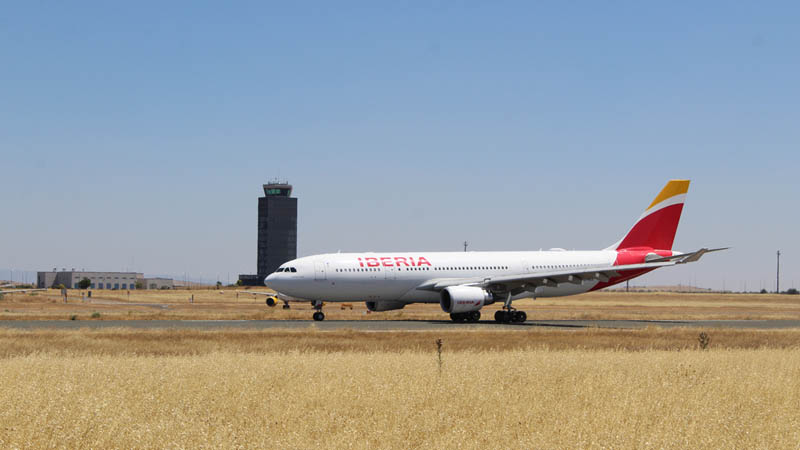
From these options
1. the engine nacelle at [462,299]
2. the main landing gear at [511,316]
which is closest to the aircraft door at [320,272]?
the engine nacelle at [462,299]

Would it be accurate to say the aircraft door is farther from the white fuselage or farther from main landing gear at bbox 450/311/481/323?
main landing gear at bbox 450/311/481/323

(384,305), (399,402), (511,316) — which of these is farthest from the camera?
(384,305)

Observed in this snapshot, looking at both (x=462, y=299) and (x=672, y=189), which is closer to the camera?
(x=462, y=299)

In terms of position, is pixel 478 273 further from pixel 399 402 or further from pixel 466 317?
pixel 399 402

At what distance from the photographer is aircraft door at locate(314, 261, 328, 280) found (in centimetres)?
4494

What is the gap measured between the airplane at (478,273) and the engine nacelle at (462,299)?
5cm

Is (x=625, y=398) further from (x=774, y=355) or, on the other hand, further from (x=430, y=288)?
(x=430, y=288)

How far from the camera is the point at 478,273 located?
4819 centimetres

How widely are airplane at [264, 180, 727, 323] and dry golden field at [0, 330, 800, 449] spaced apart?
23340 millimetres

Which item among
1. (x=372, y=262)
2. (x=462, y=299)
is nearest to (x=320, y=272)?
(x=372, y=262)

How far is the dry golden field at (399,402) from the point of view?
11062 millimetres

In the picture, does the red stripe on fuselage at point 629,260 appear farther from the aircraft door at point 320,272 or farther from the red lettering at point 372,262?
the aircraft door at point 320,272

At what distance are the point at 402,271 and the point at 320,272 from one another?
4574mm

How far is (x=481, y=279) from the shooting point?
157ft
